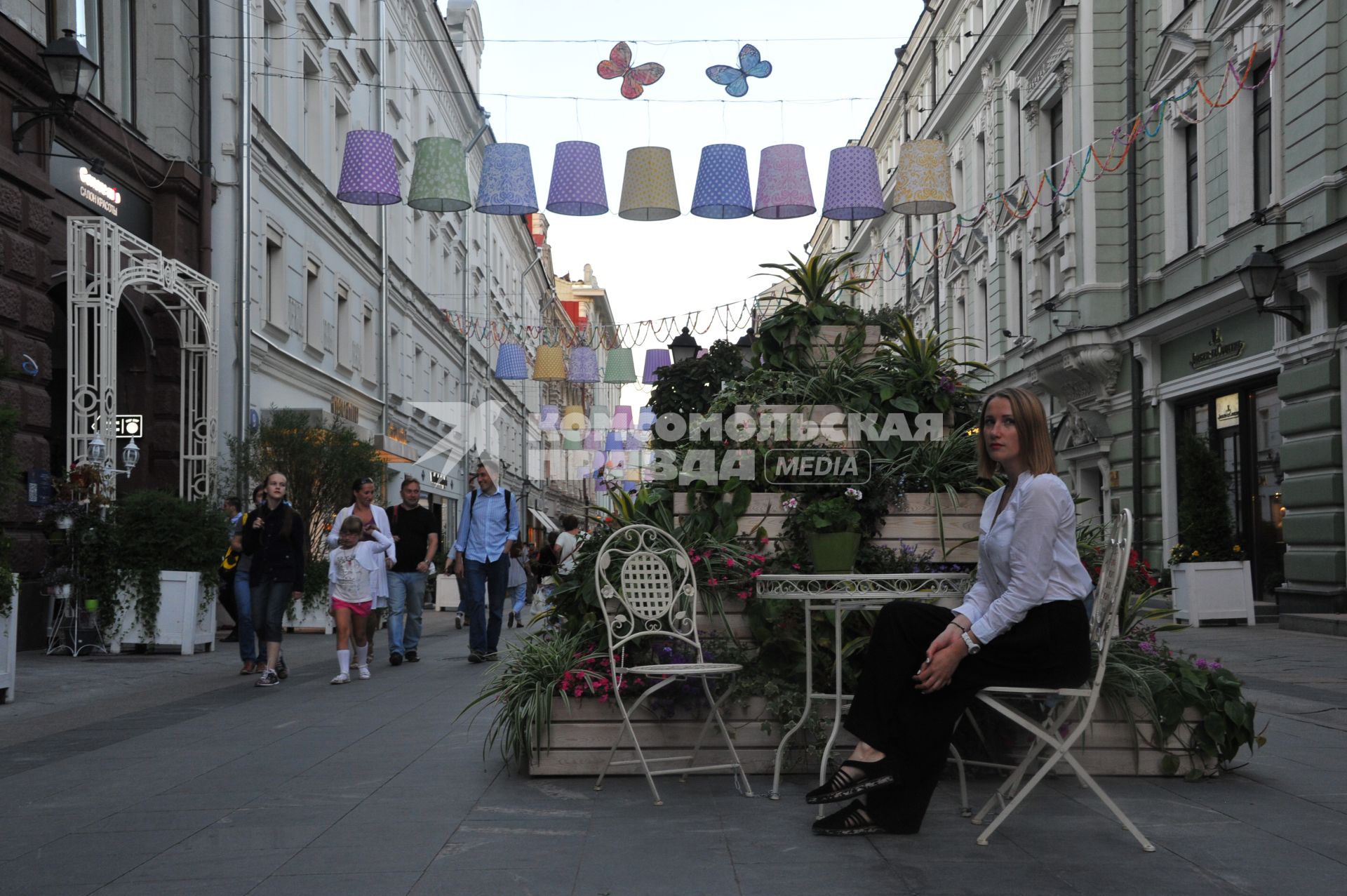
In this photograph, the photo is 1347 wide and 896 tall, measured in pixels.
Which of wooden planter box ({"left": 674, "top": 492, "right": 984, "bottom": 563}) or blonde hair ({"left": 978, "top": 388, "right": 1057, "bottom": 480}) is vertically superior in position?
blonde hair ({"left": 978, "top": 388, "right": 1057, "bottom": 480})

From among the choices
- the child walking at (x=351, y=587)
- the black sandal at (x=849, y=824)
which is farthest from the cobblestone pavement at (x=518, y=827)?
the child walking at (x=351, y=587)

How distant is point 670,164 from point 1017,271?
1781 centimetres

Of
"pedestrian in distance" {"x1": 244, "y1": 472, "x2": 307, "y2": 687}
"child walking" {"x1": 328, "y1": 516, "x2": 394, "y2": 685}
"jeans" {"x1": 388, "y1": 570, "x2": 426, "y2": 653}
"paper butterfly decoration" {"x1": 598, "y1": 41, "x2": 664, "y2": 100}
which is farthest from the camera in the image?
"paper butterfly decoration" {"x1": 598, "y1": 41, "x2": 664, "y2": 100}

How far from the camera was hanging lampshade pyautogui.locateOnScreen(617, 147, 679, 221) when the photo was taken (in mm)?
13289

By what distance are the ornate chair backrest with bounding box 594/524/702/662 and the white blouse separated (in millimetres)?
1456

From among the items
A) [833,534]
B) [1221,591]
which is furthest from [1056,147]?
[833,534]

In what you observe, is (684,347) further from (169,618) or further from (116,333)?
(169,618)

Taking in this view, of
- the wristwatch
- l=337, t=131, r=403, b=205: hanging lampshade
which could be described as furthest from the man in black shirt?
the wristwatch

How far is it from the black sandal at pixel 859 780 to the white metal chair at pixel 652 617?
823mm

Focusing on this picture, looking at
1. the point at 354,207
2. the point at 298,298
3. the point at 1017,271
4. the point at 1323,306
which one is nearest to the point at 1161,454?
the point at 1323,306

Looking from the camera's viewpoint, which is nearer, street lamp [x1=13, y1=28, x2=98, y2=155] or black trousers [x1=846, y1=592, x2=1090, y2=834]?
black trousers [x1=846, y1=592, x2=1090, y2=834]

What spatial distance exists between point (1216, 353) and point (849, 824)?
1640 centimetres

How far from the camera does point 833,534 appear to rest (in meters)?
6.24

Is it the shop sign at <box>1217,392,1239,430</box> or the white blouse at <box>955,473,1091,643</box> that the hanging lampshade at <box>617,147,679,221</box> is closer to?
the white blouse at <box>955,473,1091,643</box>
